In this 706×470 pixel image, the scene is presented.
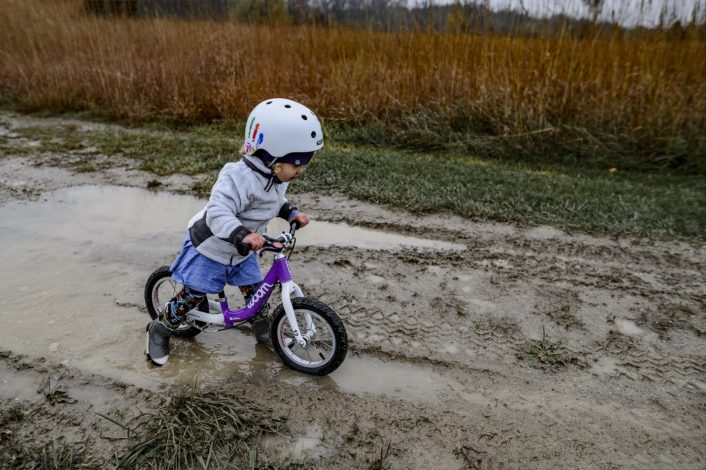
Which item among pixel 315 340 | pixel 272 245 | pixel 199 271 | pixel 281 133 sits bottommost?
pixel 315 340

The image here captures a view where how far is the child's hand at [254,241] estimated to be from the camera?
92.2 inches

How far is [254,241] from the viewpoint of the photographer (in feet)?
7.68

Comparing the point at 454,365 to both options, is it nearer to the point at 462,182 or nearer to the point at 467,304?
the point at 467,304

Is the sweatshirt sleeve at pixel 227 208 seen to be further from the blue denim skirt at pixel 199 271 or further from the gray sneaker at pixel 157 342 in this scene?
the gray sneaker at pixel 157 342

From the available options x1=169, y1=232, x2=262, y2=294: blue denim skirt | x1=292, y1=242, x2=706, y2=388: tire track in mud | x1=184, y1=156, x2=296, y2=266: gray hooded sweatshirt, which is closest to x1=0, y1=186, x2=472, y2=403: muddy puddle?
x1=292, y1=242, x2=706, y2=388: tire track in mud

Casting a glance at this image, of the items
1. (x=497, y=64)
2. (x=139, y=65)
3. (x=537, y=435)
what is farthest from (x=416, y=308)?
(x=139, y=65)

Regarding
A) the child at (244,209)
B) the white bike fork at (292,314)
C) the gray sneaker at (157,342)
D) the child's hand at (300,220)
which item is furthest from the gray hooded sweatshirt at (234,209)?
the gray sneaker at (157,342)

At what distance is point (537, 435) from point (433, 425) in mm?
487

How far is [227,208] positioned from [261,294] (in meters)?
0.56

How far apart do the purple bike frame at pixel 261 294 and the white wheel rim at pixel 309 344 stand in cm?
16

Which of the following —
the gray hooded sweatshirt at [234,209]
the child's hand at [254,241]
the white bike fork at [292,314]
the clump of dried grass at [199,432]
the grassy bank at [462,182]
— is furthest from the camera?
the grassy bank at [462,182]

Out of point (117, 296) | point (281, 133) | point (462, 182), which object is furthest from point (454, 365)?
point (462, 182)

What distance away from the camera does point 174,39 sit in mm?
8836

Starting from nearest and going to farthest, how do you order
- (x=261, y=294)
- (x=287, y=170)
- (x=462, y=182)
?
(x=287, y=170), (x=261, y=294), (x=462, y=182)
